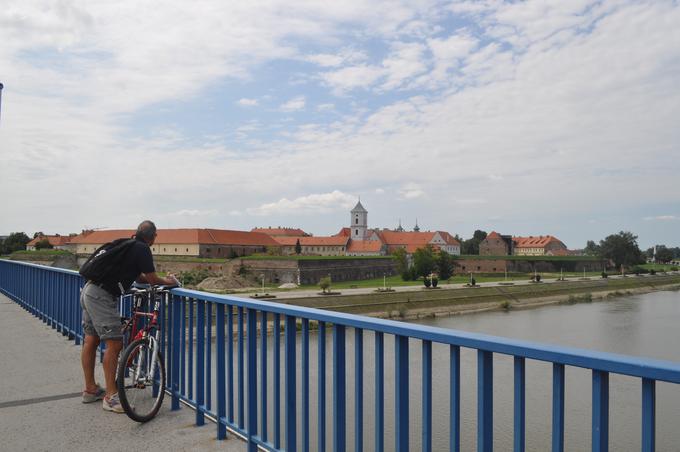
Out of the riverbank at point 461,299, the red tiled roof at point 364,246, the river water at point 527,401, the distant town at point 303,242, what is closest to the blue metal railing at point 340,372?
the river water at point 527,401

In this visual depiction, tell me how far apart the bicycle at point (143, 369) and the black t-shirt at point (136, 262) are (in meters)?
0.21

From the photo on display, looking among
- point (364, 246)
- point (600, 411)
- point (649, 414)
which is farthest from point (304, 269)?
point (649, 414)

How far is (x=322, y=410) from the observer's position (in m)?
2.64

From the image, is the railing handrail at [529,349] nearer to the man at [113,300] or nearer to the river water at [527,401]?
the river water at [527,401]

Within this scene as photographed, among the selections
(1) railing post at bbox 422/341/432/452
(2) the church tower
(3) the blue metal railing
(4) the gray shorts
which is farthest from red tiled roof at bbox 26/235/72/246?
(1) railing post at bbox 422/341/432/452

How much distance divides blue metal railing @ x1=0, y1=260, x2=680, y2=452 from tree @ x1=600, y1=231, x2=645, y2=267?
8065 cm

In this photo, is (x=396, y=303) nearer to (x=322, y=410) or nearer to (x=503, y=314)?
(x=503, y=314)

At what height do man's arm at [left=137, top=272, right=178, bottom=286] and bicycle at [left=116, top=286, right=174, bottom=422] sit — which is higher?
man's arm at [left=137, top=272, right=178, bottom=286]

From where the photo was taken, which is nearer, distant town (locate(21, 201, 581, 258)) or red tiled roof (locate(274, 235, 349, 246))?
distant town (locate(21, 201, 581, 258))

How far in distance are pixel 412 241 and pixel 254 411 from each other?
9614 centimetres

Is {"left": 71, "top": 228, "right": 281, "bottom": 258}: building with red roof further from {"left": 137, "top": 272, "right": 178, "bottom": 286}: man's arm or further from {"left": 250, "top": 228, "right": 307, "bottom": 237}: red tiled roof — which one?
{"left": 137, "top": 272, "right": 178, "bottom": 286}: man's arm

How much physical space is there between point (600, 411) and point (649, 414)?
0.51 ft

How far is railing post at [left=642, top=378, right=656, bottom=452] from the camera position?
1.42 m

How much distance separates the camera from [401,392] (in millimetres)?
2209
